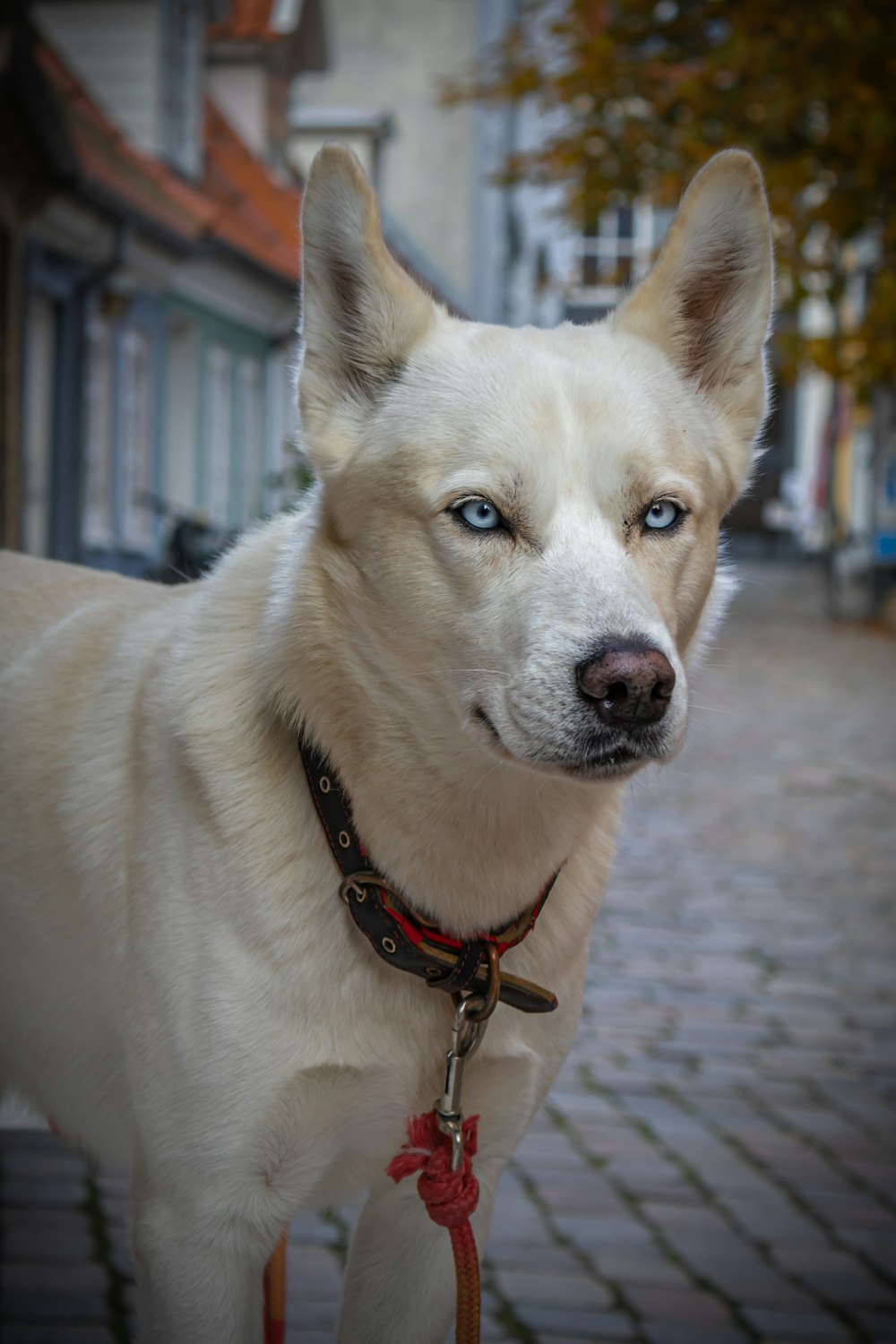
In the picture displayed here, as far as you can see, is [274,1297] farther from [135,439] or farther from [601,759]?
[135,439]

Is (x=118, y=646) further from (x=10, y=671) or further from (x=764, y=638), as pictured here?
(x=764, y=638)

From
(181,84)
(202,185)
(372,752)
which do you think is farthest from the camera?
(202,185)

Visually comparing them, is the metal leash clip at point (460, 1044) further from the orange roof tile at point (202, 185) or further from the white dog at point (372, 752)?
the orange roof tile at point (202, 185)

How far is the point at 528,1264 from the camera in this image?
361 cm

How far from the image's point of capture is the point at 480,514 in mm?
2373

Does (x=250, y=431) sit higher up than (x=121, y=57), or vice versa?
(x=121, y=57)

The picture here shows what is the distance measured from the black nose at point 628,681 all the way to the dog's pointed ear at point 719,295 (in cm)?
74

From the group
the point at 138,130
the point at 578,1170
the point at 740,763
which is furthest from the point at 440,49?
the point at 578,1170

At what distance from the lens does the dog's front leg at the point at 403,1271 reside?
8.68ft

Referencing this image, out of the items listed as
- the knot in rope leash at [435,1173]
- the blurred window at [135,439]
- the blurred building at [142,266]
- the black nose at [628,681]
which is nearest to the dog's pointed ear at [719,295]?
the black nose at [628,681]

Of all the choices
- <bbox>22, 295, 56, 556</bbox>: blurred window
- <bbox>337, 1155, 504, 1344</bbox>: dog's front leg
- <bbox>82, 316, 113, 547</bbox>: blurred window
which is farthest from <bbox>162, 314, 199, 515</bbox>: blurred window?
<bbox>337, 1155, 504, 1344</bbox>: dog's front leg

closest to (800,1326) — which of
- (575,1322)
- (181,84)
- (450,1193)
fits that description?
(575,1322)

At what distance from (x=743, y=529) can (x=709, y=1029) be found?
146ft

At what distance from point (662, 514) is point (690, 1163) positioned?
229cm
